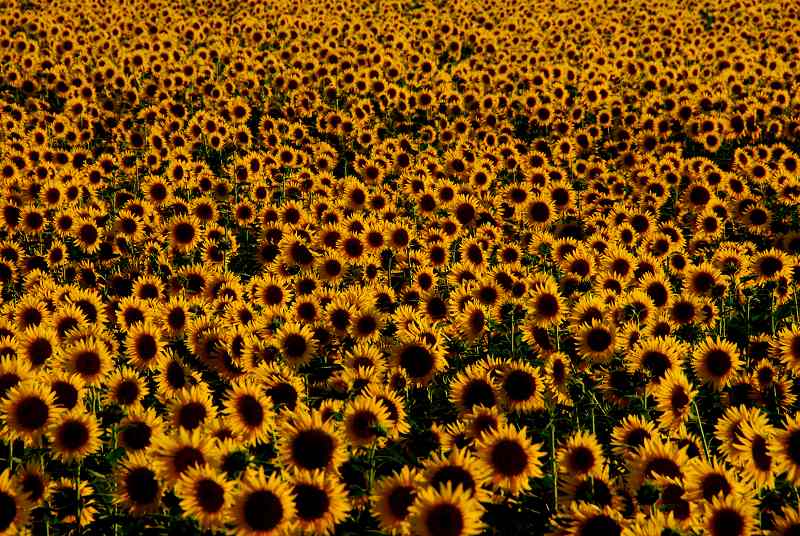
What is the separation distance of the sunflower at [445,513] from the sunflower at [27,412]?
2.61 meters

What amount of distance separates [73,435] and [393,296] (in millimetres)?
3487

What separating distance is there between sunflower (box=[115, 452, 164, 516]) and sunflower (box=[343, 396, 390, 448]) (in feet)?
4.13

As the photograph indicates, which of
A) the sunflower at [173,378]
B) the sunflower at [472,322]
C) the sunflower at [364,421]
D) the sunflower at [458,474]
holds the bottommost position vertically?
the sunflower at [458,474]

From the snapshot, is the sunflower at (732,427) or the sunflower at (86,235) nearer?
the sunflower at (732,427)

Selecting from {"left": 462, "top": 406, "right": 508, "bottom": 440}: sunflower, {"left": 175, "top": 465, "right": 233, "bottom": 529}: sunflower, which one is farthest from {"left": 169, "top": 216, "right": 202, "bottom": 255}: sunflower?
{"left": 462, "top": 406, "right": 508, "bottom": 440}: sunflower

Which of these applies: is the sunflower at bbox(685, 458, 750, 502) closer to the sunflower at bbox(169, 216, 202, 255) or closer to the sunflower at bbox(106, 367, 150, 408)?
the sunflower at bbox(106, 367, 150, 408)

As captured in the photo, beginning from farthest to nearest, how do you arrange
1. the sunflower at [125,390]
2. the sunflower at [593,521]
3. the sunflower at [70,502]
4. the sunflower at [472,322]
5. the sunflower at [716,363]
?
the sunflower at [472,322]
the sunflower at [716,363]
the sunflower at [125,390]
the sunflower at [70,502]
the sunflower at [593,521]

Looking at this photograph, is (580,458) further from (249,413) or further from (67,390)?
(67,390)

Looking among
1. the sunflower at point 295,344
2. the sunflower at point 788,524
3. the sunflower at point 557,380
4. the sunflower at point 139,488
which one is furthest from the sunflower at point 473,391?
the sunflower at point 139,488

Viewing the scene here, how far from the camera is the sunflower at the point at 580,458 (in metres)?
4.14

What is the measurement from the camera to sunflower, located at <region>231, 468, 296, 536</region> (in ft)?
11.2

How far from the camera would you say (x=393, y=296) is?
682cm

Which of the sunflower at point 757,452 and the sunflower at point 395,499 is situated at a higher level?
the sunflower at point 757,452

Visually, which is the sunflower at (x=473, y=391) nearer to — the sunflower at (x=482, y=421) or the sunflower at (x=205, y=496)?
the sunflower at (x=482, y=421)
